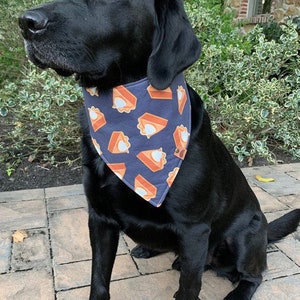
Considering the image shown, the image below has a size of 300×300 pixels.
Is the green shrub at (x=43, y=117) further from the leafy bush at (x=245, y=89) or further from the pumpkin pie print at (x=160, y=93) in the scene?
the pumpkin pie print at (x=160, y=93)

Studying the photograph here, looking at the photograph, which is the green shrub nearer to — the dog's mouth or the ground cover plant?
the ground cover plant

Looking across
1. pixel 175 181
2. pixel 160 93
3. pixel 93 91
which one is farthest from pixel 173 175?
pixel 93 91

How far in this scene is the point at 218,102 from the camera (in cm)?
381

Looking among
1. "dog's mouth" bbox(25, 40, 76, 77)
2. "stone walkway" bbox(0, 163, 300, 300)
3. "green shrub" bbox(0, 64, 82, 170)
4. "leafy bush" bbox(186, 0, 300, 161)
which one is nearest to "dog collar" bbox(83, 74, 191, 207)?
"dog's mouth" bbox(25, 40, 76, 77)

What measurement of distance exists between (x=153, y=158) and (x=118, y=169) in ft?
0.54

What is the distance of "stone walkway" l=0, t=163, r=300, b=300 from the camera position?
81.1 inches

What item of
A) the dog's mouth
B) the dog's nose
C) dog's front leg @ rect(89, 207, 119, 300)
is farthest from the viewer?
dog's front leg @ rect(89, 207, 119, 300)

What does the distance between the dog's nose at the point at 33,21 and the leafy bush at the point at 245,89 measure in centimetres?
243

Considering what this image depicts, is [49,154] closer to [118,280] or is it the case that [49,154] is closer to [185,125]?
[118,280]

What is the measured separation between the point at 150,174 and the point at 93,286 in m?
0.61

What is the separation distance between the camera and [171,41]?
1.50 meters

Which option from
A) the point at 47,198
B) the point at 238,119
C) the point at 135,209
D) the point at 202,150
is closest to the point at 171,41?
the point at 202,150

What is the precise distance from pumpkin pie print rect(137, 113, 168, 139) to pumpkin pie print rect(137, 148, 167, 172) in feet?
0.24

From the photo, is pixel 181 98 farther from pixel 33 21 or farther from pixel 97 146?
pixel 33 21
